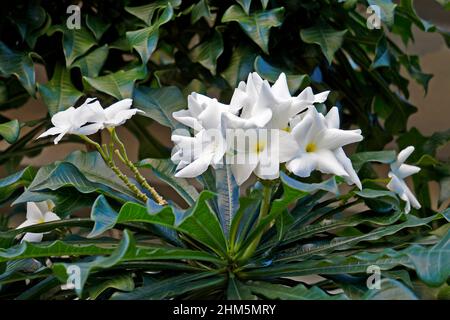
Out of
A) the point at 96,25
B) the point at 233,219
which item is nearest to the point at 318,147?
the point at 233,219

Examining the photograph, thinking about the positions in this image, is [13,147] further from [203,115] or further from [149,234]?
[203,115]

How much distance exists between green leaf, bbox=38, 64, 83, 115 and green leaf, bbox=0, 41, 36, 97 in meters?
0.02

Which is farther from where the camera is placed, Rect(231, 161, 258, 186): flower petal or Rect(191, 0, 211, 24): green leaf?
Rect(191, 0, 211, 24): green leaf

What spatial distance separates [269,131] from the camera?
0.69 meters

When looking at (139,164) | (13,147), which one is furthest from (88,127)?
(13,147)

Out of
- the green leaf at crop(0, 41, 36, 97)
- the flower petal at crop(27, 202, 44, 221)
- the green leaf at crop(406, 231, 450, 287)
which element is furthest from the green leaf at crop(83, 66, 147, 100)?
the green leaf at crop(406, 231, 450, 287)

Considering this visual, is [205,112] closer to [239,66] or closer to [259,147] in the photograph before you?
[259,147]

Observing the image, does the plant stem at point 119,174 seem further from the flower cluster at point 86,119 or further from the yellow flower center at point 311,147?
the yellow flower center at point 311,147

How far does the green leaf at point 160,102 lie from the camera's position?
964 mm

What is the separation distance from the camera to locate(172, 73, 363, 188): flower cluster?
0.68 meters

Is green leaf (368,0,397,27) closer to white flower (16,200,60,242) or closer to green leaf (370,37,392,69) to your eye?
green leaf (370,37,392,69)

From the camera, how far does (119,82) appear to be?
1016 millimetres

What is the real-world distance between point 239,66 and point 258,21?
8 cm

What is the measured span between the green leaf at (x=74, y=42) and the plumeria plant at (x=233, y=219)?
248 mm
